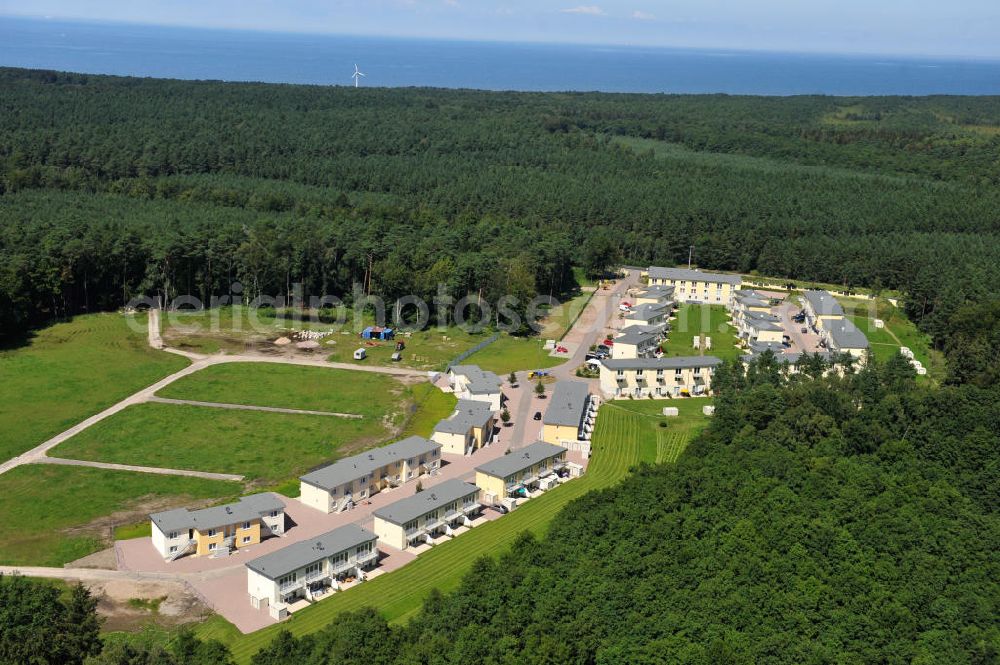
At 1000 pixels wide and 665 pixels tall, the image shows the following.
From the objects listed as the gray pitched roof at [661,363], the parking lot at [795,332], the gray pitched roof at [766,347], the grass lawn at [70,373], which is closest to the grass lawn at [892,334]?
the parking lot at [795,332]

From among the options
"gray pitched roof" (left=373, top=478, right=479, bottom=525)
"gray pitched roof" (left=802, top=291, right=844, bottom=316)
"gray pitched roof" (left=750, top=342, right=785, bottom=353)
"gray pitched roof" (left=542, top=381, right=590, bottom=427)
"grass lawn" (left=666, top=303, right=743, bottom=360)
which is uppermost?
"gray pitched roof" (left=802, top=291, right=844, bottom=316)

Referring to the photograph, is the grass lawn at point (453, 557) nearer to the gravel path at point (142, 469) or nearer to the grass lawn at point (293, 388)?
the gravel path at point (142, 469)

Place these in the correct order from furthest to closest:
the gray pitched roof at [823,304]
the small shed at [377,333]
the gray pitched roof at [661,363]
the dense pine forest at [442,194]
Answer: the dense pine forest at [442,194] → the gray pitched roof at [823,304] → the small shed at [377,333] → the gray pitched roof at [661,363]

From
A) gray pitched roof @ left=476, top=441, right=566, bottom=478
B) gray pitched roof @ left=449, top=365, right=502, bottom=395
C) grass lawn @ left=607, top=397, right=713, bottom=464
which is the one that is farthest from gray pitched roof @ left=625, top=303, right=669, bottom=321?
gray pitched roof @ left=476, top=441, right=566, bottom=478

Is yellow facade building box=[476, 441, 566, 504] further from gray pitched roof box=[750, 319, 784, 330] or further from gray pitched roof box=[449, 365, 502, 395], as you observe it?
gray pitched roof box=[750, 319, 784, 330]

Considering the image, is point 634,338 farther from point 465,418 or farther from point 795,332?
point 465,418
